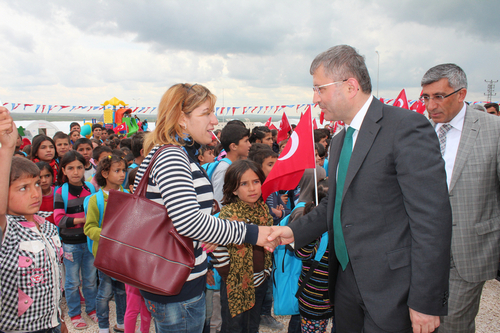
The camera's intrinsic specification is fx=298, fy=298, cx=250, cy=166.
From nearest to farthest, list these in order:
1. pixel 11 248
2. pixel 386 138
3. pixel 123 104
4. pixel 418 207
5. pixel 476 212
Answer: pixel 418 207 → pixel 386 138 → pixel 11 248 → pixel 476 212 → pixel 123 104

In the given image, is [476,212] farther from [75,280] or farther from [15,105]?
[15,105]

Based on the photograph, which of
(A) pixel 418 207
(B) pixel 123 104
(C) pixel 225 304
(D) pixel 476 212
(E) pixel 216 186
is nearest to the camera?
(A) pixel 418 207

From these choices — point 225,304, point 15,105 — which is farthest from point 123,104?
point 225,304

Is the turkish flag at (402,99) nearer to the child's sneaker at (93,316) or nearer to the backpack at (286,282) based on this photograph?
the backpack at (286,282)

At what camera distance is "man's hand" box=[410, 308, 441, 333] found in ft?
5.26

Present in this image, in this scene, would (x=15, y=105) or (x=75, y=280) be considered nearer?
(x=75, y=280)

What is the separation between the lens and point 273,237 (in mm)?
2166

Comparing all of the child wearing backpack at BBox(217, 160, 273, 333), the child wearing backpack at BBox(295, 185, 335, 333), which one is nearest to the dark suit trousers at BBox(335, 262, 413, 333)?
the child wearing backpack at BBox(295, 185, 335, 333)

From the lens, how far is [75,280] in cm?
388

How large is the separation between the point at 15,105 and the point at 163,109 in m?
23.3

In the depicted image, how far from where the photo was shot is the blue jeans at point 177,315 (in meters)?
1.83

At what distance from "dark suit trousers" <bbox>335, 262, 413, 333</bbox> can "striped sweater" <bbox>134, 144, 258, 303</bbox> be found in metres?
0.70

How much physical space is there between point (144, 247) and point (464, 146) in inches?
103

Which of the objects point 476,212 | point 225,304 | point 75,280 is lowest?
point 75,280
